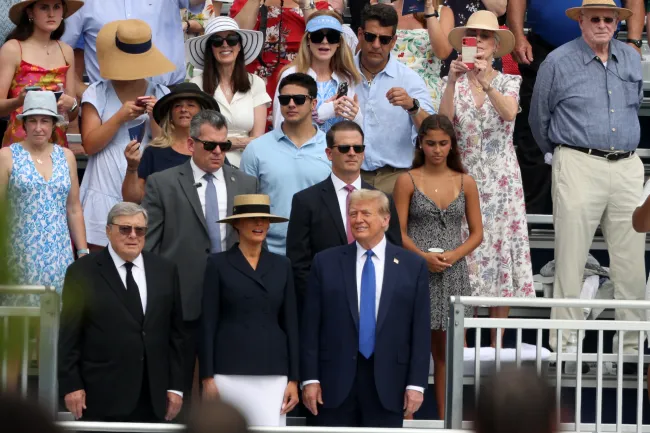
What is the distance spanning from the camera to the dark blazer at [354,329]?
5.91 meters

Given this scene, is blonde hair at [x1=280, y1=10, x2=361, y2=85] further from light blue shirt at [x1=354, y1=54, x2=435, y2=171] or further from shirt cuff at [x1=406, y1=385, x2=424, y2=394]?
shirt cuff at [x1=406, y1=385, x2=424, y2=394]

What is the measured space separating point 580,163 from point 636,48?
1.47 m

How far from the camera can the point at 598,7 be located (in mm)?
7672

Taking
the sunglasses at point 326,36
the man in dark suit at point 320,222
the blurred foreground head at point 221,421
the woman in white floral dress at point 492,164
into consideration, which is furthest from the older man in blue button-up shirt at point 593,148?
the blurred foreground head at point 221,421

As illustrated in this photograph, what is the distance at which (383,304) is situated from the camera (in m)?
5.96

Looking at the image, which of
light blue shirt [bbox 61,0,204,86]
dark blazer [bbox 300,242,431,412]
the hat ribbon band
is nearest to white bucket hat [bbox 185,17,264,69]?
light blue shirt [bbox 61,0,204,86]

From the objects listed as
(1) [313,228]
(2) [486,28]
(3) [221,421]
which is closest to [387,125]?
(2) [486,28]

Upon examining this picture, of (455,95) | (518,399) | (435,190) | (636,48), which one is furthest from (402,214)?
(518,399)

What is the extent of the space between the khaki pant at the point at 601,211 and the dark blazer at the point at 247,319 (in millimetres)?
2142

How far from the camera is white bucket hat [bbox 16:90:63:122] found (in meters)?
6.90

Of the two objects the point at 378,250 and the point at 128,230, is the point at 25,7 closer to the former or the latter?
the point at 128,230

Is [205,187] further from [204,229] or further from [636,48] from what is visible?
[636,48]

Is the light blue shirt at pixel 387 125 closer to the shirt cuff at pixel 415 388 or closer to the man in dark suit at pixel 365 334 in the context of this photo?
the man in dark suit at pixel 365 334

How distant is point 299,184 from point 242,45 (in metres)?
1.36
